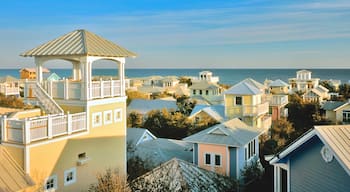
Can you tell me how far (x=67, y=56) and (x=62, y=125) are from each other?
3174mm

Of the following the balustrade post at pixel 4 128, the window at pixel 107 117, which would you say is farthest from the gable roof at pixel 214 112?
the balustrade post at pixel 4 128

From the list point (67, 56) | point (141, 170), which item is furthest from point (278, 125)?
point (67, 56)

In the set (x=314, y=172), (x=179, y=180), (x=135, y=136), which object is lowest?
(x=179, y=180)

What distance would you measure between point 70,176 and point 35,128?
2.88 meters

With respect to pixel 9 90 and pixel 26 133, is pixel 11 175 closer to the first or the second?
pixel 26 133

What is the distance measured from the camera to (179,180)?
1894cm

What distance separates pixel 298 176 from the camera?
11031 mm

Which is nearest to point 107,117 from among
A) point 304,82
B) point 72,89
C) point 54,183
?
point 72,89

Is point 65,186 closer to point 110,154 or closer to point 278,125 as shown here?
point 110,154

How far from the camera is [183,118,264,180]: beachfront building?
24.3m

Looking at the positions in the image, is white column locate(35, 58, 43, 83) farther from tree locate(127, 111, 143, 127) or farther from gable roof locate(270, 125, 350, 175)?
tree locate(127, 111, 143, 127)

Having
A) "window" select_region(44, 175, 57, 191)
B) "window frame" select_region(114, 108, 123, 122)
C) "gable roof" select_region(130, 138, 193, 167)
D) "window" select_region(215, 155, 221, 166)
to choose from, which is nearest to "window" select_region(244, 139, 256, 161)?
"window" select_region(215, 155, 221, 166)

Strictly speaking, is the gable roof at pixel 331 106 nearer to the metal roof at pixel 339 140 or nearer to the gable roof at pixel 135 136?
the gable roof at pixel 135 136

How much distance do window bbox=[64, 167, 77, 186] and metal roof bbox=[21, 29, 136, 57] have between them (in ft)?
15.5
